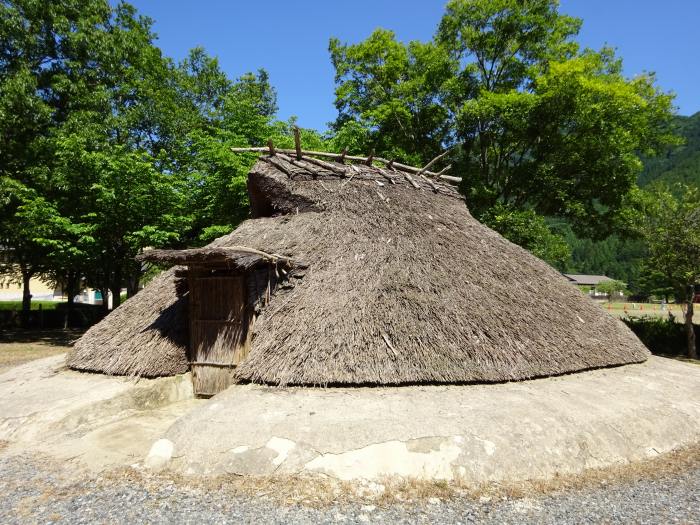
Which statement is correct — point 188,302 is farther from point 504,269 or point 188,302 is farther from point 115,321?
point 504,269

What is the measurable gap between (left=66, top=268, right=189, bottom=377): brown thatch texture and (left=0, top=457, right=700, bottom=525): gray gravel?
320cm

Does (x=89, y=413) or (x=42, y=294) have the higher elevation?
(x=42, y=294)

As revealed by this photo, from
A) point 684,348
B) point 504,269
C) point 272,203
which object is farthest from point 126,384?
point 684,348

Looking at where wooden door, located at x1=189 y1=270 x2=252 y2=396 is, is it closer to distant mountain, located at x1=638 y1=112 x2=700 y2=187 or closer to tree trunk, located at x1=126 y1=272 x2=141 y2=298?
tree trunk, located at x1=126 y1=272 x2=141 y2=298

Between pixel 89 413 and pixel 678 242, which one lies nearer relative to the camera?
pixel 89 413

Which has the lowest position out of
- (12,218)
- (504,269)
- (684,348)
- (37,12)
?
(684,348)

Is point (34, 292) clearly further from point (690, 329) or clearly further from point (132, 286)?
point (690, 329)

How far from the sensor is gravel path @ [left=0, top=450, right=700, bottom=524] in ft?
14.8

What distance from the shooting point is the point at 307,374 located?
6926 millimetres

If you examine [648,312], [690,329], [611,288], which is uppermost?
[611,288]

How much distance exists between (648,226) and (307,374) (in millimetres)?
Result: 17420

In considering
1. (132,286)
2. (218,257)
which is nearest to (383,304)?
(218,257)

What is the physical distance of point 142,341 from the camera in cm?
873

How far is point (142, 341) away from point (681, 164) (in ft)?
356
